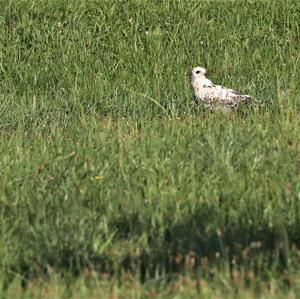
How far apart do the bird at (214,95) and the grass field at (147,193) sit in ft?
0.62

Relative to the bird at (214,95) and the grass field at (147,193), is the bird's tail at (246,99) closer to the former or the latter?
the bird at (214,95)

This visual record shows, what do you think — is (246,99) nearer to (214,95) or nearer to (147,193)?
(214,95)

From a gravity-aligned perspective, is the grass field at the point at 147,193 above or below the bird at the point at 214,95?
below

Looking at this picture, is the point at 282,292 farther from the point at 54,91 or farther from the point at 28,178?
the point at 54,91

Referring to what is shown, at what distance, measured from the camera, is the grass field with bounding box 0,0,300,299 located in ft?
15.5

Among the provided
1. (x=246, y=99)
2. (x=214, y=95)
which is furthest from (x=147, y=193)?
(x=214, y=95)

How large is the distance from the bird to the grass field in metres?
0.19

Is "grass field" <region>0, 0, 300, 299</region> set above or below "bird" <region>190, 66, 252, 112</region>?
below

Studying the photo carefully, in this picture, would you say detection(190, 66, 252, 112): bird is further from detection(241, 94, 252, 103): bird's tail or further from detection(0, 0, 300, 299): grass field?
detection(0, 0, 300, 299): grass field

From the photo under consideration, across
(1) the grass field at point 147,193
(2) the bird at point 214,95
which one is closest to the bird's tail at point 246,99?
(2) the bird at point 214,95

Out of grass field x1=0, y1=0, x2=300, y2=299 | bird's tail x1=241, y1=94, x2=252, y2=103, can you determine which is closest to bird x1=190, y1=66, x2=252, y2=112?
bird's tail x1=241, y1=94, x2=252, y2=103

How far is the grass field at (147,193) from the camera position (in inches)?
186

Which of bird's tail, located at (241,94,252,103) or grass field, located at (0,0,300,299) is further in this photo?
bird's tail, located at (241,94,252,103)

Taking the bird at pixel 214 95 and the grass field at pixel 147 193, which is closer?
the grass field at pixel 147 193
